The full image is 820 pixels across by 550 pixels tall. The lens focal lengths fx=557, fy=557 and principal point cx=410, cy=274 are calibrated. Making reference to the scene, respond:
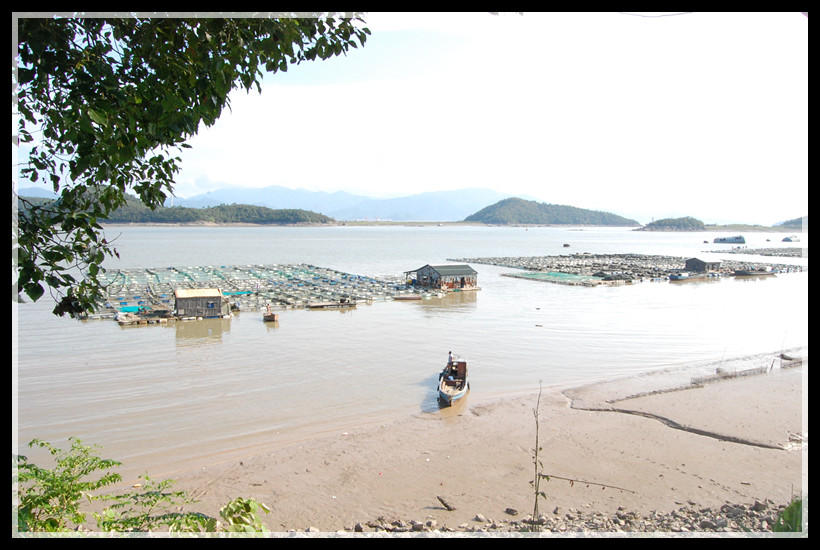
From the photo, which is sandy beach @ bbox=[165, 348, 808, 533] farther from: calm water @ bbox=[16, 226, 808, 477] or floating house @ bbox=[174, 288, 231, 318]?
floating house @ bbox=[174, 288, 231, 318]

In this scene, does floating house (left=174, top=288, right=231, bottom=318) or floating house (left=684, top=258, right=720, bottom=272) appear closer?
floating house (left=174, top=288, right=231, bottom=318)

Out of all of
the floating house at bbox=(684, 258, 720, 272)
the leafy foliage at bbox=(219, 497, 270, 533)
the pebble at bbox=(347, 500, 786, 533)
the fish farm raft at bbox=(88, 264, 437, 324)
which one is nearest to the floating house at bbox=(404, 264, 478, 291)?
the fish farm raft at bbox=(88, 264, 437, 324)

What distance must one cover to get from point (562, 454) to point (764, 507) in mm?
3114

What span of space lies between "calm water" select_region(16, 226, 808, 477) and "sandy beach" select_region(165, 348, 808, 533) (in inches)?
46.5

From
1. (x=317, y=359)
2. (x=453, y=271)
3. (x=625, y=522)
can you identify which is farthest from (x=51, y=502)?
(x=453, y=271)

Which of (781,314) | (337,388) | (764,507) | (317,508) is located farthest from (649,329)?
(317,508)

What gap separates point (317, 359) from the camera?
54.2 ft

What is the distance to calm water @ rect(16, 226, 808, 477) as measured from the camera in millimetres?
10805

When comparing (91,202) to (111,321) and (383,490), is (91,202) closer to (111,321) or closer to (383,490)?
(383,490)

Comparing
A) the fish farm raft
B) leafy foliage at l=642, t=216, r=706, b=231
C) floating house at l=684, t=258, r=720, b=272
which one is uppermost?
leafy foliage at l=642, t=216, r=706, b=231

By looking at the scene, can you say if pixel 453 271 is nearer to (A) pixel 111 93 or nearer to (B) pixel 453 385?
(B) pixel 453 385

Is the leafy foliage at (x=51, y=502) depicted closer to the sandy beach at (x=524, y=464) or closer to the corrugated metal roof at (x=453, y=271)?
the sandy beach at (x=524, y=464)

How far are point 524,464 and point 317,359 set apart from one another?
8.78 meters

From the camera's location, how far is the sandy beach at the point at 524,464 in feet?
25.0
